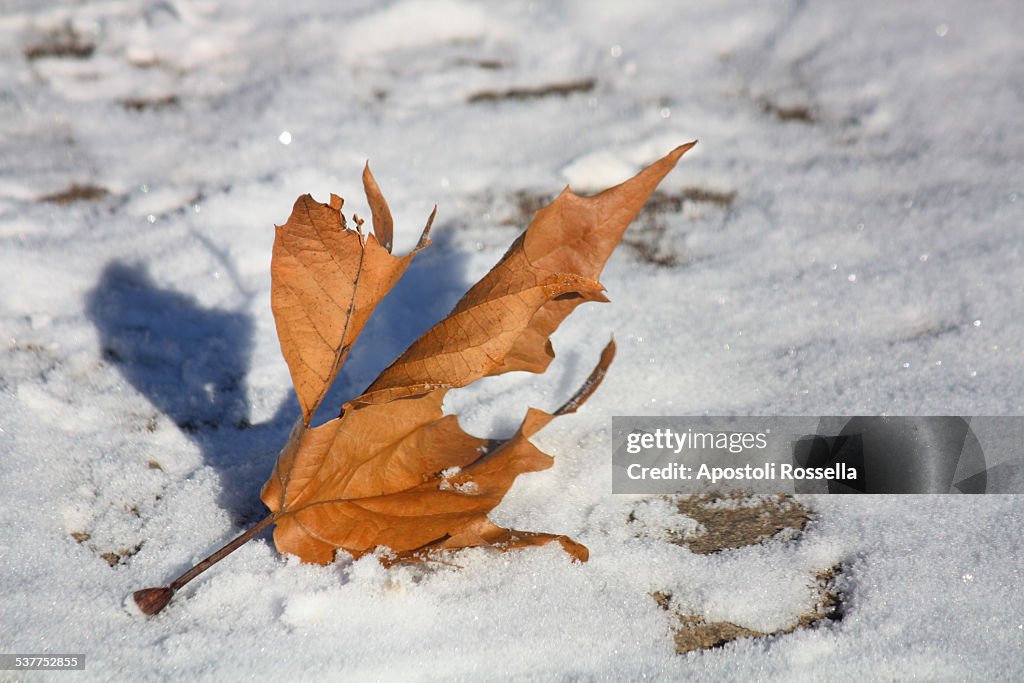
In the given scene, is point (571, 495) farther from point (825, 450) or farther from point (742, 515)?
point (825, 450)

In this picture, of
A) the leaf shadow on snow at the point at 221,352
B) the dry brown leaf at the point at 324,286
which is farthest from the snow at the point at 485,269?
the dry brown leaf at the point at 324,286

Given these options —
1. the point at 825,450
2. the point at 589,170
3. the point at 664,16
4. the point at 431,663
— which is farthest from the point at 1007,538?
the point at 664,16

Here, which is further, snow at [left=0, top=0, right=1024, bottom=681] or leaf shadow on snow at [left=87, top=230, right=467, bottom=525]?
leaf shadow on snow at [left=87, top=230, right=467, bottom=525]

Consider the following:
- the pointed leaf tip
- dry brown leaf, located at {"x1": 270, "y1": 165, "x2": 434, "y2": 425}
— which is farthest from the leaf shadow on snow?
the pointed leaf tip

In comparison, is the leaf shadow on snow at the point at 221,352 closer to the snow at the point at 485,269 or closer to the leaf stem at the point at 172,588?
the snow at the point at 485,269
